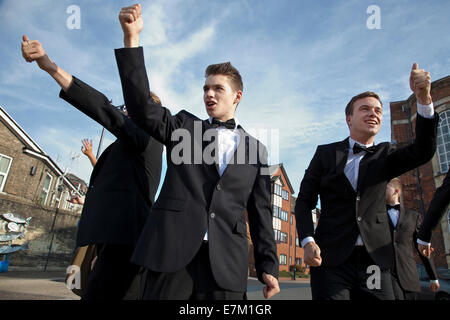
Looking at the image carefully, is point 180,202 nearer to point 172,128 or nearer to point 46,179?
point 172,128

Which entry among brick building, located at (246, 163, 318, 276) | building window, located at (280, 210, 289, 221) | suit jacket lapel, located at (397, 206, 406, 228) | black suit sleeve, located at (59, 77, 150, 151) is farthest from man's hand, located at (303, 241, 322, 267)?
building window, located at (280, 210, 289, 221)

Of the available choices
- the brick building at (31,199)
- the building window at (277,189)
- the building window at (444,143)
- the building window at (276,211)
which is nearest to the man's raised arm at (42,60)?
the brick building at (31,199)

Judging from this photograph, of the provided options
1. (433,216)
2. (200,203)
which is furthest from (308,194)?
(433,216)

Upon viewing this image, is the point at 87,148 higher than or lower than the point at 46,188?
lower

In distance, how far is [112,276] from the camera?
8.14ft

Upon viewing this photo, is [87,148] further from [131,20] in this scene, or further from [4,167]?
[4,167]

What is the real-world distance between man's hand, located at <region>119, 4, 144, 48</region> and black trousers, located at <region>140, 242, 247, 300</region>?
1.49 meters

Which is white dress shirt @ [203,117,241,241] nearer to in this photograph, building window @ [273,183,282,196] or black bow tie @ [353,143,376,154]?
black bow tie @ [353,143,376,154]

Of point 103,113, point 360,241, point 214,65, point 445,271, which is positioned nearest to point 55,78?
point 103,113

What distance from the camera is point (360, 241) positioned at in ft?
8.47

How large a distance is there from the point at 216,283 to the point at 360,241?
138 cm

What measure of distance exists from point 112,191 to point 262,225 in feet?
4.46

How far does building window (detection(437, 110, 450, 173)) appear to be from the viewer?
18906 millimetres

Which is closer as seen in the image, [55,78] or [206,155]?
[55,78]
